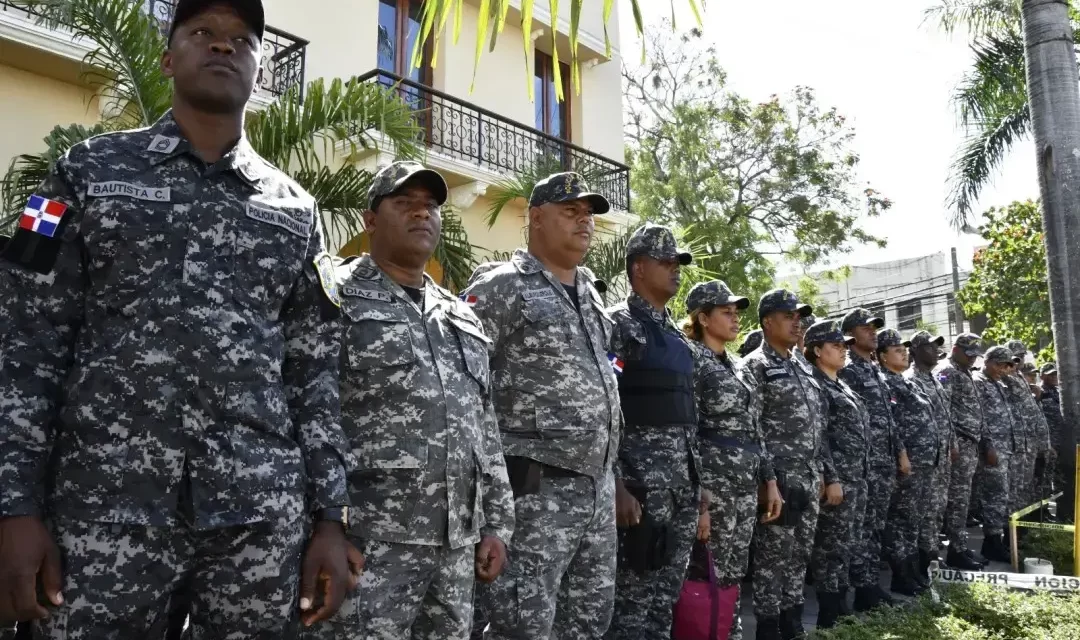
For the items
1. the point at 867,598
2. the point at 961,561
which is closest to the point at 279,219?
the point at 867,598

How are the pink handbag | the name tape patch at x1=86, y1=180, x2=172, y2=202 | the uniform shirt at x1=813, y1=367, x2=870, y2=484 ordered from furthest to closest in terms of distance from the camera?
the uniform shirt at x1=813, y1=367, x2=870, y2=484 → the pink handbag → the name tape patch at x1=86, y1=180, x2=172, y2=202

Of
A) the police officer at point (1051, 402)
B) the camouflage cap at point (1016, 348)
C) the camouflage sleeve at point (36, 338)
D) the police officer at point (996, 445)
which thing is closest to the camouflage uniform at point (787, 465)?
the camouflage sleeve at point (36, 338)

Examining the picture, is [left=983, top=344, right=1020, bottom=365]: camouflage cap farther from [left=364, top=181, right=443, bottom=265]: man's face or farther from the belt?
[left=364, top=181, right=443, bottom=265]: man's face

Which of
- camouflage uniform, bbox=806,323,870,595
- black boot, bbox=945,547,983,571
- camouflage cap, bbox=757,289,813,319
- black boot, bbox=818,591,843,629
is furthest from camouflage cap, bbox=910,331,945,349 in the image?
black boot, bbox=818,591,843,629

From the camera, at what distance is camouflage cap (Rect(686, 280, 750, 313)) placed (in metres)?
4.83

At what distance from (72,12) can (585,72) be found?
911 cm

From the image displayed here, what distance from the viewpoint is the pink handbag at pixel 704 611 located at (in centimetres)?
412

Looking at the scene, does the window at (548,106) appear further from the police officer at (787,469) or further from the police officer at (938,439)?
the police officer at (787,469)

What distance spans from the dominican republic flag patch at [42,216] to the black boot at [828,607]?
4878mm

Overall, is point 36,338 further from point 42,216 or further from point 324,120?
point 324,120

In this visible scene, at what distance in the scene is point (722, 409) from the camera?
14.9 feet

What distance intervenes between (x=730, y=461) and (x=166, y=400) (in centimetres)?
337

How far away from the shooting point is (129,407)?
1.60 metres

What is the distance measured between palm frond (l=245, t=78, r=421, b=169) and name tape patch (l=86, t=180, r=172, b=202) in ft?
12.2
